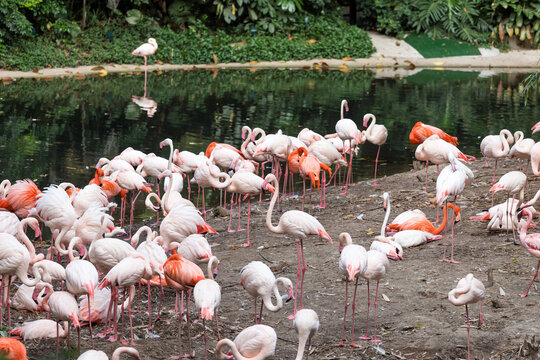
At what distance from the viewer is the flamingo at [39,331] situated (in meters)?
4.61

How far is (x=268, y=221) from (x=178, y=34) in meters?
16.0

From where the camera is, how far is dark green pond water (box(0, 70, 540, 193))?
10.8 meters

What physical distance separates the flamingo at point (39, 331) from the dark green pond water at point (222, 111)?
4429 millimetres

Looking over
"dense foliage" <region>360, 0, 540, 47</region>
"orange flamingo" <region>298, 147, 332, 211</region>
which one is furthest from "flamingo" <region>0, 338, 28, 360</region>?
"dense foliage" <region>360, 0, 540, 47</region>

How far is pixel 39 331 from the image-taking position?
464cm

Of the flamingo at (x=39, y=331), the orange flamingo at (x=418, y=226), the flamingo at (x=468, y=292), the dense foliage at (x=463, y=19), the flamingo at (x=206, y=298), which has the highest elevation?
the dense foliage at (x=463, y=19)

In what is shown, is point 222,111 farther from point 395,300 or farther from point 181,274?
point 181,274

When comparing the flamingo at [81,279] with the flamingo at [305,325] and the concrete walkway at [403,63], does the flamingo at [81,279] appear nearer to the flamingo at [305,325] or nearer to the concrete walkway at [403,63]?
the flamingo at [305,325]

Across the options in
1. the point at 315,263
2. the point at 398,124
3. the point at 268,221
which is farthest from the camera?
the point at 398,124

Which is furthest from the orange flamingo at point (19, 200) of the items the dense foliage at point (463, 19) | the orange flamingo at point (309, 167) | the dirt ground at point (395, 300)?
the dense foliage at point (463, 19)

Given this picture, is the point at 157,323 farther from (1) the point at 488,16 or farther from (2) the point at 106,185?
(1) the point at 488,16

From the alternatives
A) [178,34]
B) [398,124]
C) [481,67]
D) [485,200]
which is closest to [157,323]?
[485,200]

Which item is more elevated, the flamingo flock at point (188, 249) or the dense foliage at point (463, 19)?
the dense foliage at point (463, 19)

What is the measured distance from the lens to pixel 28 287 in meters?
5.34
